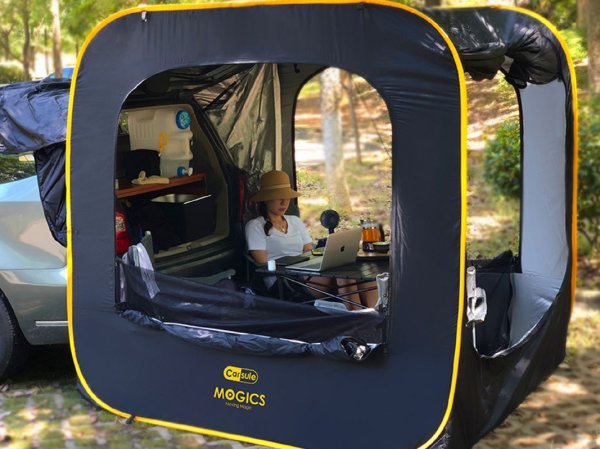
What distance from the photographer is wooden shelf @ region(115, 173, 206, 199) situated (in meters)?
5.34

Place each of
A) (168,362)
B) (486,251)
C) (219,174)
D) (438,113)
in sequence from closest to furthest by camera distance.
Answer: (438,113) → (168,362) → (219,174) → (486,251)

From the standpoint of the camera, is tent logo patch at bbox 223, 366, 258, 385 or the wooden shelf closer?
tent logo patch at bbox 223, 366, 258, 385

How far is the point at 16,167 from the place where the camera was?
5.34 m

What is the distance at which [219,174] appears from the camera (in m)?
6.14

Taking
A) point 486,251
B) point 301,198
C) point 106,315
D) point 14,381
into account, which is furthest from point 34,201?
point 486,251

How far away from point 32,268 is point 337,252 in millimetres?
1694

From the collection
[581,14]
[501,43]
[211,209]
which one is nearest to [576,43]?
[581,14]

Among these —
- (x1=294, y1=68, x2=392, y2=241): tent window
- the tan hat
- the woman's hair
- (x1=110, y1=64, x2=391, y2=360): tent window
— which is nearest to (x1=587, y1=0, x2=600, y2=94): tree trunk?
(x1=294, y1=68, x2=392, y2=241): tent window

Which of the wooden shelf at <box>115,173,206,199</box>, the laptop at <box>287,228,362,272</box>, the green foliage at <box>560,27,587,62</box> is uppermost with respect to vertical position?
the green foliage at <box>560,27,587,62</box>

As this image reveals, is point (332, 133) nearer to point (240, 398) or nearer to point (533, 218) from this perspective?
point (533, 218)

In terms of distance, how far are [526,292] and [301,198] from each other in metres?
1.93

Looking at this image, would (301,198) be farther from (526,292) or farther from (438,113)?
(438,113)

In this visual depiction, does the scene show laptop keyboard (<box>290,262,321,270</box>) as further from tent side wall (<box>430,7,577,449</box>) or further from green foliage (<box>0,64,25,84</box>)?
green foliage (<box>0,64,25,84</box>)

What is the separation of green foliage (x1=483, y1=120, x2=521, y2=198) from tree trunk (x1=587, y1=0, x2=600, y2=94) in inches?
50.1
